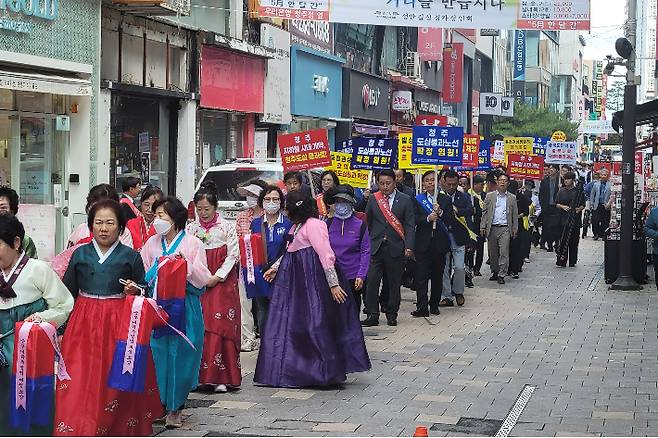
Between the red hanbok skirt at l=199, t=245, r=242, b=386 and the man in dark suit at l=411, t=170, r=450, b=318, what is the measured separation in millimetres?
5982

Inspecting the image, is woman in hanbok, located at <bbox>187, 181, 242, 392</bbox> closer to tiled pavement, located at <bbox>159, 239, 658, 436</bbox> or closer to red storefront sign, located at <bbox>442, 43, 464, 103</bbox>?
tiled pavement, located at <bbox>159, 239, 658, 436</bbox>

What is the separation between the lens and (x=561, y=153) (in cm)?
3784

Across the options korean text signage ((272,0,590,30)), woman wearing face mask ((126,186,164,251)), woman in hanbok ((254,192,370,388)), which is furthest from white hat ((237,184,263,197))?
korean text signage ((272,0,590,30))

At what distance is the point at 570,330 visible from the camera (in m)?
14.8

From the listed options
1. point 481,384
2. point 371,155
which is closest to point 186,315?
point 481,384

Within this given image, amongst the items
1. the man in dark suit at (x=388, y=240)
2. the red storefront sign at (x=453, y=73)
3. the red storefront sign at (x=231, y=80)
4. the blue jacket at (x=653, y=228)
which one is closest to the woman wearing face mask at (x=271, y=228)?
the man in dark suit at (x=388, y=240)

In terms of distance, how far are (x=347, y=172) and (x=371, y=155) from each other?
48 cm

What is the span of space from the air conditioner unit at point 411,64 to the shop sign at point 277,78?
Answer: 595 inches

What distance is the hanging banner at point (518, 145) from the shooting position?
35750 mm

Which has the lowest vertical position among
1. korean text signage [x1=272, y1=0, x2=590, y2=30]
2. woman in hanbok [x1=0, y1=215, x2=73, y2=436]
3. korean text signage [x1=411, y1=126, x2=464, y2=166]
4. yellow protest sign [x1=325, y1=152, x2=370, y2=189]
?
woman in hanbok [x1=0, y1=215, x2=73, y2=436]

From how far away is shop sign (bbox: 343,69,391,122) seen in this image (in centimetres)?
3709

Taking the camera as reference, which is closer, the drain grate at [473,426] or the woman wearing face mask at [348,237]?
the drain grate at [473,426]

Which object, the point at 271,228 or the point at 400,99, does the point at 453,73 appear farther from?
the point at 271,228

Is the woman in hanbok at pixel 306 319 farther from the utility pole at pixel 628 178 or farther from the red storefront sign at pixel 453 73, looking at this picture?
the red storefront sign at pixel 453 73
